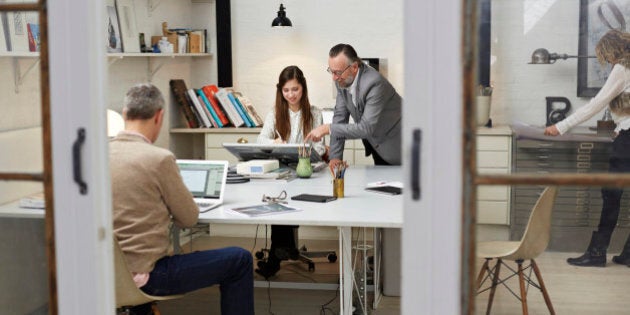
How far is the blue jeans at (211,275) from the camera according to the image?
133 inches

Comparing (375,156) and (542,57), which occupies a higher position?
(542,57)

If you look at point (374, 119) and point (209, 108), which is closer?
point (374, 119)

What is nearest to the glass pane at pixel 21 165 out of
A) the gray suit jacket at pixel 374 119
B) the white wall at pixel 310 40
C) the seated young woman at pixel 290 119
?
the gray suit jacket at pixel 374 119

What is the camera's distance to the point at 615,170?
2.12 metres

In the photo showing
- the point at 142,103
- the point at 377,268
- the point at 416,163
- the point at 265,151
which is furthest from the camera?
the point at 265,151

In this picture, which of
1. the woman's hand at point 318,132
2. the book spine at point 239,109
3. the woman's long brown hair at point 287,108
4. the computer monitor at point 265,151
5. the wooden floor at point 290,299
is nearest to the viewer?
the wooden floor at point 290,299

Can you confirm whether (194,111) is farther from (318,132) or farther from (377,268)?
(377,268)

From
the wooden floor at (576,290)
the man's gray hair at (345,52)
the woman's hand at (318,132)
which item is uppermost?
the man's gray hair at (345,52)

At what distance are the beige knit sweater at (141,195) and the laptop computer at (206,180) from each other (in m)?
0.58

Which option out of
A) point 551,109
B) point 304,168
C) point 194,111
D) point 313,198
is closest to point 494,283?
point 551,109

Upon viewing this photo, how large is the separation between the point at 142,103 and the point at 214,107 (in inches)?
118

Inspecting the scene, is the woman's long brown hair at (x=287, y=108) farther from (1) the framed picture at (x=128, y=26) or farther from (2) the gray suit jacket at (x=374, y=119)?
(1) the framed picture at (x=128, y=26)

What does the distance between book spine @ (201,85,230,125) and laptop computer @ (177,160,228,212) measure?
2.32m

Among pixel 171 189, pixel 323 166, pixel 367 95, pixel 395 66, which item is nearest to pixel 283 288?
pixel 323 166
